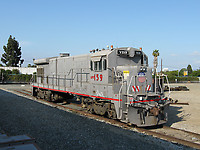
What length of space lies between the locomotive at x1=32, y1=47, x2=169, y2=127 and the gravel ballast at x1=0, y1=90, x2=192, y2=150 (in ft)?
2.91

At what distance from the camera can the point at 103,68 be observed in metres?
9.10

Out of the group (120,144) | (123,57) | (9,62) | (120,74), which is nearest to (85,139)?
(120,144)

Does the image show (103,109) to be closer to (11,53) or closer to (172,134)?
(172,134)

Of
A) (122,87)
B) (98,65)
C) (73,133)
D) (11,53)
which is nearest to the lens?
(73,133)

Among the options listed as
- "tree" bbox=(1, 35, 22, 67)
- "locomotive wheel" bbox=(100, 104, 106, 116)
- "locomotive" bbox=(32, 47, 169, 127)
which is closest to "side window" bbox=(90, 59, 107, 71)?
"locomotive" bbox=(32, 47, 169, 127)

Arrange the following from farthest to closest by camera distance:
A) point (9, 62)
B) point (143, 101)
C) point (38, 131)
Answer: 1. point (9, 62)
2. point (143, 101)
3. point (38, 131)

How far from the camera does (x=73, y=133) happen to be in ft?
23.1

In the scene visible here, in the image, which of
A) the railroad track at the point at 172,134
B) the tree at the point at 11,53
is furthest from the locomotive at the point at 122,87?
the tree at the point at 11,53

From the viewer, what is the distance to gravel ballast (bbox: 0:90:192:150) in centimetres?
592

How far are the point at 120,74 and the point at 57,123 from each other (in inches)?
144

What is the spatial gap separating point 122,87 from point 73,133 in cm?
294

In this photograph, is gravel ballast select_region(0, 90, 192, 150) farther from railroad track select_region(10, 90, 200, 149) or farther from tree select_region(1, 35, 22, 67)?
tree select_region(1, 35, 22, 67)

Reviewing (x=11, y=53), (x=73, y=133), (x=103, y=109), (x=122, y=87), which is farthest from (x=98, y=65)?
(x=11, y=53)

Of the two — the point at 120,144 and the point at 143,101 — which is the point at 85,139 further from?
the point at 143,101
